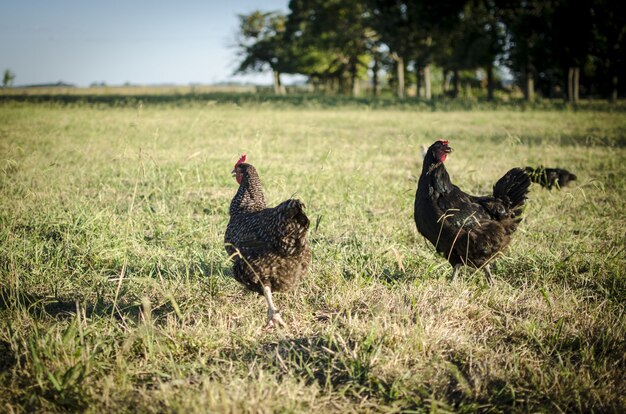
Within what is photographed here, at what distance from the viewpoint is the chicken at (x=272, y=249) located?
270 cm

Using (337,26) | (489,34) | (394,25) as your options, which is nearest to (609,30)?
(489,34)

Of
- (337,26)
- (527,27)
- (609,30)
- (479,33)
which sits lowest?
(609,30)

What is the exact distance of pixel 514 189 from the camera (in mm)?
3932

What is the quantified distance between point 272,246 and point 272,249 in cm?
2

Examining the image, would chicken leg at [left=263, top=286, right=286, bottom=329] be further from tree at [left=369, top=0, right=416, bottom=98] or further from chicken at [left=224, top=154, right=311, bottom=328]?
tree at [left=369, top=0, right=416, bottom=98]

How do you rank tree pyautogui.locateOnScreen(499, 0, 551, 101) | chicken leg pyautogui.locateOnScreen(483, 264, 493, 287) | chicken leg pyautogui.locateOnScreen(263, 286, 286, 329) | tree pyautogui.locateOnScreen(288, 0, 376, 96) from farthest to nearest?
tree pyautogui.locateOnScreen(288, 0, 376, 96), tree pyautogui.locateOnScreen(499, 0, 551, 101), chicken leg pyautogui.locateOnScreen(483, 264, 493, 287), chicken leg pyautogui.locateOnScreen(263, 286, 286, 329)

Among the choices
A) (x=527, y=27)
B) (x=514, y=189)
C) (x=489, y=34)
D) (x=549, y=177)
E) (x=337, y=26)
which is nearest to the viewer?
(x=514, y=189)

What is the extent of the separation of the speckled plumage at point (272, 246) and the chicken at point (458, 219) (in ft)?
4.14

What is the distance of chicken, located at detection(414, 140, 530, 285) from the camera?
11.5 feet

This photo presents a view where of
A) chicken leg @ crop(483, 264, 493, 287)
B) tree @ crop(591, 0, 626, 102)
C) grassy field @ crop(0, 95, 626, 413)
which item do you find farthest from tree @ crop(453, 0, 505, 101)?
chicken leg @ crop(483, 264, 493, 287)

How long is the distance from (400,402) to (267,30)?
69.6 m

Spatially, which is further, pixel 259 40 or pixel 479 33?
pixel 259 40

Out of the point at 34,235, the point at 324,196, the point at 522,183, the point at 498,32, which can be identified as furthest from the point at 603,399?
the point at 498,32

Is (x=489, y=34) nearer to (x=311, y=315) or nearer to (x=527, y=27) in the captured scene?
(x=527, y=27)
